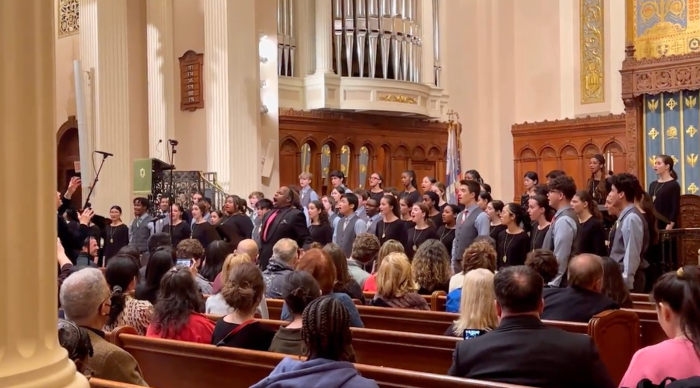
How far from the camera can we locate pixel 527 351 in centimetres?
295

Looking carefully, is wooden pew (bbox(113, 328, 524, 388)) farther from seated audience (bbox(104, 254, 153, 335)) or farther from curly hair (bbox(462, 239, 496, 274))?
curly hair (bbox(462, 239, 496, 274))

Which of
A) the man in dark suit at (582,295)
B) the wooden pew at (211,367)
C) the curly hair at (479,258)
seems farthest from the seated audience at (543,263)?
the wooden pew at (211,367)

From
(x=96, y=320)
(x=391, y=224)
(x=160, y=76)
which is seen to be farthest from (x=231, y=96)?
(x=96, y=320)

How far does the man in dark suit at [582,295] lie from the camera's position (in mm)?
4188

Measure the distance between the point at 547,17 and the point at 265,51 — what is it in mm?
5710

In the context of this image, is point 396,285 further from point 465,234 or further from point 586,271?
point 465,234

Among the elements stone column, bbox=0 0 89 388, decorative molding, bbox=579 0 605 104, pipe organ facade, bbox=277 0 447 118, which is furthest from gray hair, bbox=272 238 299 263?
decorative molding, bbox=579 0 605 104

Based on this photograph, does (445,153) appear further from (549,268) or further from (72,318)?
(72,318)

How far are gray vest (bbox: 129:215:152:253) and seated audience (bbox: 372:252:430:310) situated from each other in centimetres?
466

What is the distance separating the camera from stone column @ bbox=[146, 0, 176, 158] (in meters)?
12.5

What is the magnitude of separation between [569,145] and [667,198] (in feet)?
22.5

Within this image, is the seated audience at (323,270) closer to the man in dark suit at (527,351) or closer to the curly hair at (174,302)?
the curly hair at (174,302)

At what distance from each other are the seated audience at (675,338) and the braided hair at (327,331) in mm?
950

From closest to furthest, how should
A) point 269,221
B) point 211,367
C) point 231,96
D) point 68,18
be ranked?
point 211,367 < point 269,221 < point 231,96 < point 68,18
